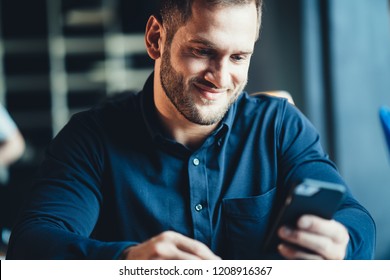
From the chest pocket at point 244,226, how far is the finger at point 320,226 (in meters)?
0.34

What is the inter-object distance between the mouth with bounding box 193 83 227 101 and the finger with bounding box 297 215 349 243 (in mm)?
460

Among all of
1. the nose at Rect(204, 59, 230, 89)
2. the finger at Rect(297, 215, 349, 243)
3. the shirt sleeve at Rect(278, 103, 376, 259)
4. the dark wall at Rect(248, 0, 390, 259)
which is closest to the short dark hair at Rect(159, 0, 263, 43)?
the nose at Rect(204, 59, 230, 89)

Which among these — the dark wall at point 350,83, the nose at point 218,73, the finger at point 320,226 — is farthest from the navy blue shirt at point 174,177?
the dark wall at point 350,83

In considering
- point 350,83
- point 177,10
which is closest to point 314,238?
point 177,10

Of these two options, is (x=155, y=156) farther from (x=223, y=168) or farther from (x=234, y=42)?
(x=234, y=42)

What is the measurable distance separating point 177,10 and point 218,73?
20 cm

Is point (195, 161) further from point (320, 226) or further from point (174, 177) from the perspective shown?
point (320, 226)

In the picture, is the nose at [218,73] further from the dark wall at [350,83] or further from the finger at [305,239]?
the dark wall at [350,83]

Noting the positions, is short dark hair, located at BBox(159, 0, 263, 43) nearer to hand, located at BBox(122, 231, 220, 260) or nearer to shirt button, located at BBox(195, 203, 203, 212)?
shirt button, located at BBox(195, 203, 203, 212)

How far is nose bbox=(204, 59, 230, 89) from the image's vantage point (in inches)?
49.6

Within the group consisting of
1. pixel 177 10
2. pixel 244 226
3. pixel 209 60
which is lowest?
pixel 244 226

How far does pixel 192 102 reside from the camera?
1312 mm

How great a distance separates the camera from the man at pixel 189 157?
1.22 meters
